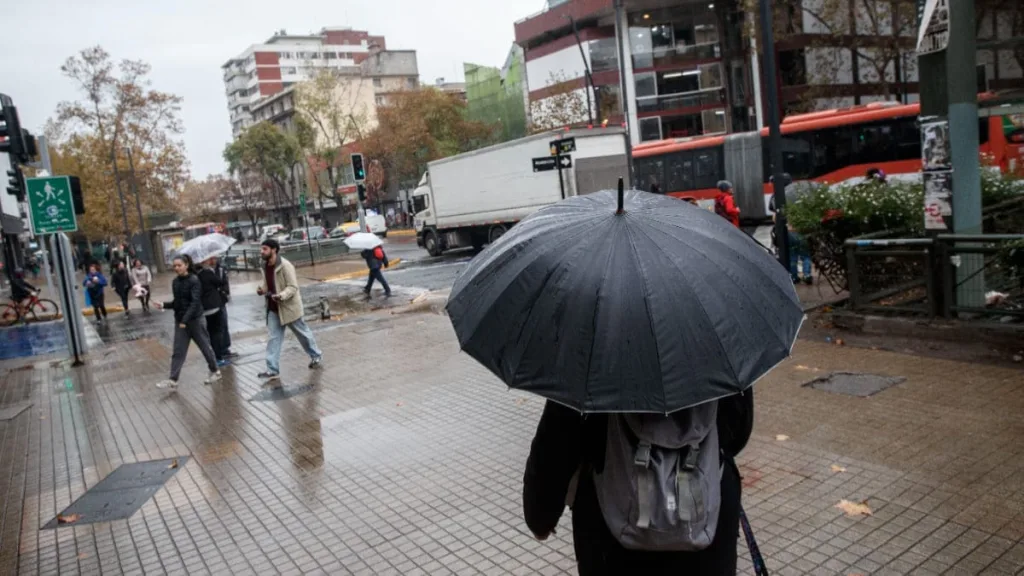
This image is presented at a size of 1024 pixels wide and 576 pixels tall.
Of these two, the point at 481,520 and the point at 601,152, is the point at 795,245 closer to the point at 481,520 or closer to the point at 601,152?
the point at 481,520

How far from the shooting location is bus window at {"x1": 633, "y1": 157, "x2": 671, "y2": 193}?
28.1 m

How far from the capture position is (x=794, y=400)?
21.4 ft

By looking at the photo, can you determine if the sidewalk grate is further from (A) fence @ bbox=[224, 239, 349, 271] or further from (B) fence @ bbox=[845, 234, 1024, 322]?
(A) fence @ bbox=[224, 239, 349, 271]

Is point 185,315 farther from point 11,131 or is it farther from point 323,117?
point 323,117

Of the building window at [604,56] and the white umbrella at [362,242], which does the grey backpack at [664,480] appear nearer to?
the white umbrella at [362,242]

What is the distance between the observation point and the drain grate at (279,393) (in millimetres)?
8773

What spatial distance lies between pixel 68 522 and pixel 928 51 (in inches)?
350

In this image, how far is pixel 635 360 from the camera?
78.7 inches

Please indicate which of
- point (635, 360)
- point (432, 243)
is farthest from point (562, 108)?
point (635, 360)

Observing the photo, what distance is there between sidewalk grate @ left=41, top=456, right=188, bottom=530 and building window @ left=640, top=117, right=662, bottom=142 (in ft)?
133

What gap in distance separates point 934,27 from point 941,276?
8.26 ft

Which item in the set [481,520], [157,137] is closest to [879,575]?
[481,520]

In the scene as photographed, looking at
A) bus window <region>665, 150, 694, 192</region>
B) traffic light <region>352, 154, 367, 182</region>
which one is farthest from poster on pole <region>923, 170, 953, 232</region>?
bus window <region>665, 150, 694, 192</region>

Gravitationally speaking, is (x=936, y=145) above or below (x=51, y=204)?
below
